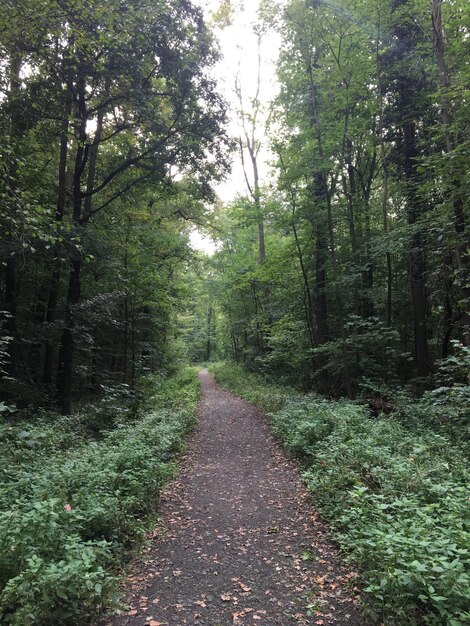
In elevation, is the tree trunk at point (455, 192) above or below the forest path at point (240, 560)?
above

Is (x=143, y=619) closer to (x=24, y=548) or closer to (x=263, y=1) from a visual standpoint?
(x=24, y=548)

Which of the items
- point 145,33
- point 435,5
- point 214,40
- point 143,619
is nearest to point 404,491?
point 143,619

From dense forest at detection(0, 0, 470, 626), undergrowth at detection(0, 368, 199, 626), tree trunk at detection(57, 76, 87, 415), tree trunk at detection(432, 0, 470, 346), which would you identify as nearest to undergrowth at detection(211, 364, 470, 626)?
dense forest at detection(0, 0, 470, 626)

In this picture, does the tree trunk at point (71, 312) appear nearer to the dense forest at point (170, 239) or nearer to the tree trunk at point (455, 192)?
the dense forest at point (170, 239)

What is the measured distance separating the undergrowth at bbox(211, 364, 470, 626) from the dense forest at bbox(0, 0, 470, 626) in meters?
0.05

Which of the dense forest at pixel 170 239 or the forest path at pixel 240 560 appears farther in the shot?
the dense forest at pixel 170 239

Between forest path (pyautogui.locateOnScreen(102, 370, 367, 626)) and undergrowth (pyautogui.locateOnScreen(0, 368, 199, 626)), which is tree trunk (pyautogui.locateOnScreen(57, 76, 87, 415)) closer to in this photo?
undergrowth (pyautogui.locateOnScreen(0, 368, 199, 626))

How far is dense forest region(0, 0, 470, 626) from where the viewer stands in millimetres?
4660

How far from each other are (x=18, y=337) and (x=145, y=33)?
9249 mm

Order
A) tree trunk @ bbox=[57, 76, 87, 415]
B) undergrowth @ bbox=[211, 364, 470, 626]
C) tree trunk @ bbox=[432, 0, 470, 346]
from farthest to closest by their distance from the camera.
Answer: tree trunk @ bbox=[57, 76, 87, 415]
tree trunk @ bbox=[432, 0, 470, 346]
undergrowth @ bbox=[211, 364, 470, 626]

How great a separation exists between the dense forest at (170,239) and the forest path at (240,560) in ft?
1.43

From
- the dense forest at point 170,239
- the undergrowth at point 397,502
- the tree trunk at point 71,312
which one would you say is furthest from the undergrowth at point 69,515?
the tree trunk at point 71,312

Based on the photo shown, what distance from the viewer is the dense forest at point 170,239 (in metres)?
4.66

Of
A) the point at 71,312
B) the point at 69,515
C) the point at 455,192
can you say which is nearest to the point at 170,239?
the point at 71,312
